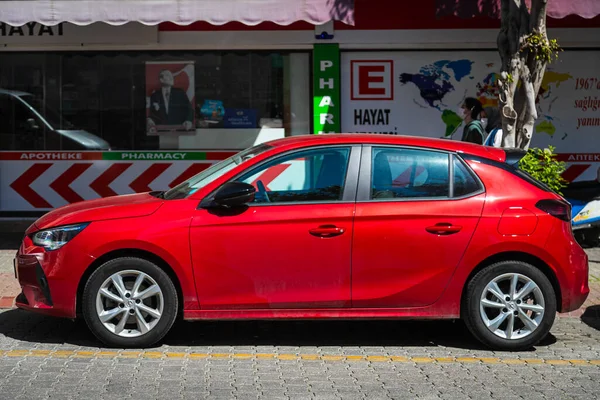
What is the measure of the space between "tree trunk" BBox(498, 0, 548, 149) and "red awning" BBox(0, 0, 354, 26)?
223 cm

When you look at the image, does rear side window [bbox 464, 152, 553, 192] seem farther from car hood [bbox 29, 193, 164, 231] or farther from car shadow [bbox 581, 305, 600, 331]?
car hood [bbox 29, 193, 164, 231]

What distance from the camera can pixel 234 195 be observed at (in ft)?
22.4

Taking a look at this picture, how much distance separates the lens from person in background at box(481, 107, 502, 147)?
10523mm

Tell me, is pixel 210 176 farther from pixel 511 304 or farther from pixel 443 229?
pixel 511 304

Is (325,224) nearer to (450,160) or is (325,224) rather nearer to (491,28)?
(450,160)

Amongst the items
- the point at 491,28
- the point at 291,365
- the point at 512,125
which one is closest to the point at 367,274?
the point at 291,365

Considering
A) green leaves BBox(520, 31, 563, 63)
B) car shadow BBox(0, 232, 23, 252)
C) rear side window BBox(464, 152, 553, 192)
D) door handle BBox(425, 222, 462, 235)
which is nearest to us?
door handle BBox(425, 222, 462, 235)

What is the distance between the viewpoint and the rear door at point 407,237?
6887mm

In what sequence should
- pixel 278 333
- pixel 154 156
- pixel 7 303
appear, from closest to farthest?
pixel 278 333
pixel 7 303
pixel 154 156

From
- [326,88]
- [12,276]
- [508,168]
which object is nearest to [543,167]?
[508,168]

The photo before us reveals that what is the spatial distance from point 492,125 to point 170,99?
14.8 ft

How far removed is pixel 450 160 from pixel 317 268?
53.3 inches

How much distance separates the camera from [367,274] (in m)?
6.90

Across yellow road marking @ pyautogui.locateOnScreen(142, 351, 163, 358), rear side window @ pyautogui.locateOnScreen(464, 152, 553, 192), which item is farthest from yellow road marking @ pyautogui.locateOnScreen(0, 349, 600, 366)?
rear side window @ pyautogui.locateOnScreen(464, 152, 553, 192)
